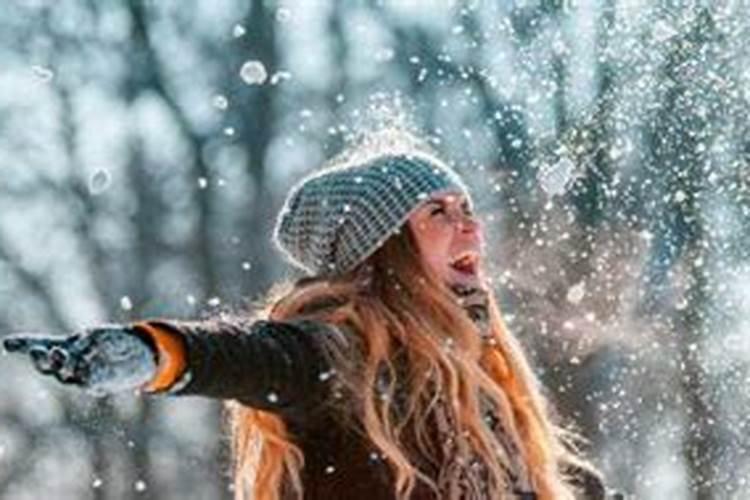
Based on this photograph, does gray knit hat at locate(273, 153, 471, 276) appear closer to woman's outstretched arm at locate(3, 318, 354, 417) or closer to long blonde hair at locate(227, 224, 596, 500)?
long blonde hair at locate(227, 224, 596, 500)

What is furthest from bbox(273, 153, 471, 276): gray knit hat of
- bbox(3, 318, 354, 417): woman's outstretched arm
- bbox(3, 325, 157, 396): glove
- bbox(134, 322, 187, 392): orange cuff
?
bbox(3, 325, 157, 396): glove

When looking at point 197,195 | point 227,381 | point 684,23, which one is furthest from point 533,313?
point 227,381

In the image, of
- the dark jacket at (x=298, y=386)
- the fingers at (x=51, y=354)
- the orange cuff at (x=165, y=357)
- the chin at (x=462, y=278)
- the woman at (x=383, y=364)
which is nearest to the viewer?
the fingers at (x=51, y=354)

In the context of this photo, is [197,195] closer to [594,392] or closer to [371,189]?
[594,392]

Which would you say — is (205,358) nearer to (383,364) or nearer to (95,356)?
(95,356)

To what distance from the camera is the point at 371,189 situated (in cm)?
452

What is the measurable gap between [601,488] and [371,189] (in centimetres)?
84

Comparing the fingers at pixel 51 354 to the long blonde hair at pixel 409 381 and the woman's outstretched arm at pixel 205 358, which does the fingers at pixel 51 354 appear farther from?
the long blonde hair at pixel 409 381

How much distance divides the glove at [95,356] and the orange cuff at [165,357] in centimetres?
2

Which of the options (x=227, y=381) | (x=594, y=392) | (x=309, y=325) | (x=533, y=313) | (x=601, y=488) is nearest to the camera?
(x=227, y=381)

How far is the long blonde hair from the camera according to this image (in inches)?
162

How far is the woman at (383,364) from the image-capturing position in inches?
151

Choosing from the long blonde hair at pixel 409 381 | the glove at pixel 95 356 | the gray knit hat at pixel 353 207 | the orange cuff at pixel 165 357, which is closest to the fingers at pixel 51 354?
the glove at pixel 95 356

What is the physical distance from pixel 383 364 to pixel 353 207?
1.50 feet
